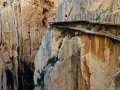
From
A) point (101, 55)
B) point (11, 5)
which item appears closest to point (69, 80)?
point (101, 55)

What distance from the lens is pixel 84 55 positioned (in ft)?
32.7

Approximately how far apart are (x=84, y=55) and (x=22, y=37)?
13759 mm

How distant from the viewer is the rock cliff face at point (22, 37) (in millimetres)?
22312

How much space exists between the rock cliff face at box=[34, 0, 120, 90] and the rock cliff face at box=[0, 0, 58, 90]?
353 inches

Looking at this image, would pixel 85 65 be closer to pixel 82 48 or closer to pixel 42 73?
pixel 82 48

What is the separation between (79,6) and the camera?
444 inches

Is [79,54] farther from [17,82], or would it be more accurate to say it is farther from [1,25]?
[1,25]

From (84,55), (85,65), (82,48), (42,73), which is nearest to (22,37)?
(42,73)

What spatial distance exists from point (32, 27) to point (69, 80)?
1249 cm

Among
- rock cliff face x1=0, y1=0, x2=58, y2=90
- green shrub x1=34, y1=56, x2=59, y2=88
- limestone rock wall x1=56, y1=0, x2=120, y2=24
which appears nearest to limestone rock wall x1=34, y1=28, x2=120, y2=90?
green shrub x1=34, y1=56, x2=59, y2=88

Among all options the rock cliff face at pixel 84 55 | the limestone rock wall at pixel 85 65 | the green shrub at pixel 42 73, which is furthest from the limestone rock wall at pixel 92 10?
the green shrub at pixel 42 73

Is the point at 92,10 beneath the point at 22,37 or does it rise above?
above

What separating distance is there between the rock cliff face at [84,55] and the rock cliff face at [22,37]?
8.96 meters

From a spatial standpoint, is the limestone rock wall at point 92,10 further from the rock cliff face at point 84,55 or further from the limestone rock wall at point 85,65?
the limestone rock wall at point 85,65
